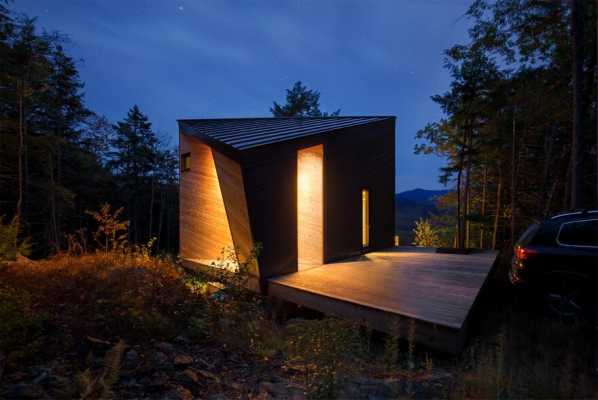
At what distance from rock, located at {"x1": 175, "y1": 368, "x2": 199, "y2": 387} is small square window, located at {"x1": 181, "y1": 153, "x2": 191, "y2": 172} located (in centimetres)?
664

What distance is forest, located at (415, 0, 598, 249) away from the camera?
6352 mm

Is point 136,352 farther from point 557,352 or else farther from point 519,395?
point 557,352

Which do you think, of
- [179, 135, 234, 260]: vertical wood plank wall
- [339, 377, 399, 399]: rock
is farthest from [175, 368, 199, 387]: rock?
[179, 135, 234, 260]: vertical wood plank wall

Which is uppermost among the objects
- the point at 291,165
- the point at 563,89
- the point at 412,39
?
the point at 412,39

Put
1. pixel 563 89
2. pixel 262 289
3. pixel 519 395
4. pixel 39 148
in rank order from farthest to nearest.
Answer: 1. pixel 39 148
2. pixel 563 89
3. pixel 262 289
4. pixel 519 395

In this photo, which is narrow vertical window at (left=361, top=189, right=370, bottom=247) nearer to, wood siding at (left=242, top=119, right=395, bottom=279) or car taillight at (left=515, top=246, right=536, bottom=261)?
wood siding at (left=242, top=119, right=395, bottom=279)

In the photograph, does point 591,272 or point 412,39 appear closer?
point 591,272

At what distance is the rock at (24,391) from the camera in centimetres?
192

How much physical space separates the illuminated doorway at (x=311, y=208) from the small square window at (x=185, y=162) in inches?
132

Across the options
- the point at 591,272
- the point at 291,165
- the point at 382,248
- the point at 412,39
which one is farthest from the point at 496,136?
the point at 412,39

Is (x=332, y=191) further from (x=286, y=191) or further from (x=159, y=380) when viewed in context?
(x=159, y=380)

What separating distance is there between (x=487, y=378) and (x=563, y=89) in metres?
8.56

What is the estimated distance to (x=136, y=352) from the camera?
263 centimetres

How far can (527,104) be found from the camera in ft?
25.0
